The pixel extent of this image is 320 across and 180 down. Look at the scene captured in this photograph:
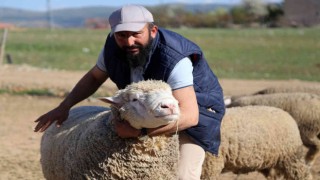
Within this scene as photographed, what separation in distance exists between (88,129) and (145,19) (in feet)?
3.20

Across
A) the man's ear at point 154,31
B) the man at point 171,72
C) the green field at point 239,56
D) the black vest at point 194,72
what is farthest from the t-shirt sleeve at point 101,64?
the green field at point 239,56

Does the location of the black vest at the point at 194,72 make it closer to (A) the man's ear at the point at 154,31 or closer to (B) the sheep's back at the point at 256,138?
(A) the man's ear at the point at 154,31

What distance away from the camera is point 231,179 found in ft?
33.2

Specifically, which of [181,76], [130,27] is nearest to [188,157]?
[181,76]

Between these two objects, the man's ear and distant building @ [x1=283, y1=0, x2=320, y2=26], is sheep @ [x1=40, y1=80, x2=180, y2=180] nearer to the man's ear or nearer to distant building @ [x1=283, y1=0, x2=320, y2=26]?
the man's ear

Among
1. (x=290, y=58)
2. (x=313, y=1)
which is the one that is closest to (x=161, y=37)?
(x=313, y=1)

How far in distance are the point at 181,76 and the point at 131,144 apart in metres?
0.60

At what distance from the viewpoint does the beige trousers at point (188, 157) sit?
597 centimetres

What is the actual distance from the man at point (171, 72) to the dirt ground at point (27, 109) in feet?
13.9

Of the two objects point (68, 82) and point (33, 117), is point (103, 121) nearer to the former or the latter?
point (33, 117)

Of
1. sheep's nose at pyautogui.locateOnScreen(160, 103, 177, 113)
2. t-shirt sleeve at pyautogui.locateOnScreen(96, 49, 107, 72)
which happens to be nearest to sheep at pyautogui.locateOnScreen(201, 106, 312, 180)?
t-shirt sleeve at pyautogui.locateOnScreen(96, 49, 107, 72)

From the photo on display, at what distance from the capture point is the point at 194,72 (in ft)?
19.1

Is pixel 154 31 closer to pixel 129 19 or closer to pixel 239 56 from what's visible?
pixel 129 19

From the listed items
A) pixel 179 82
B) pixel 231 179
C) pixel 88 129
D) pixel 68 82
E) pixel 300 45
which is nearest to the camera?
pixel 179 82
